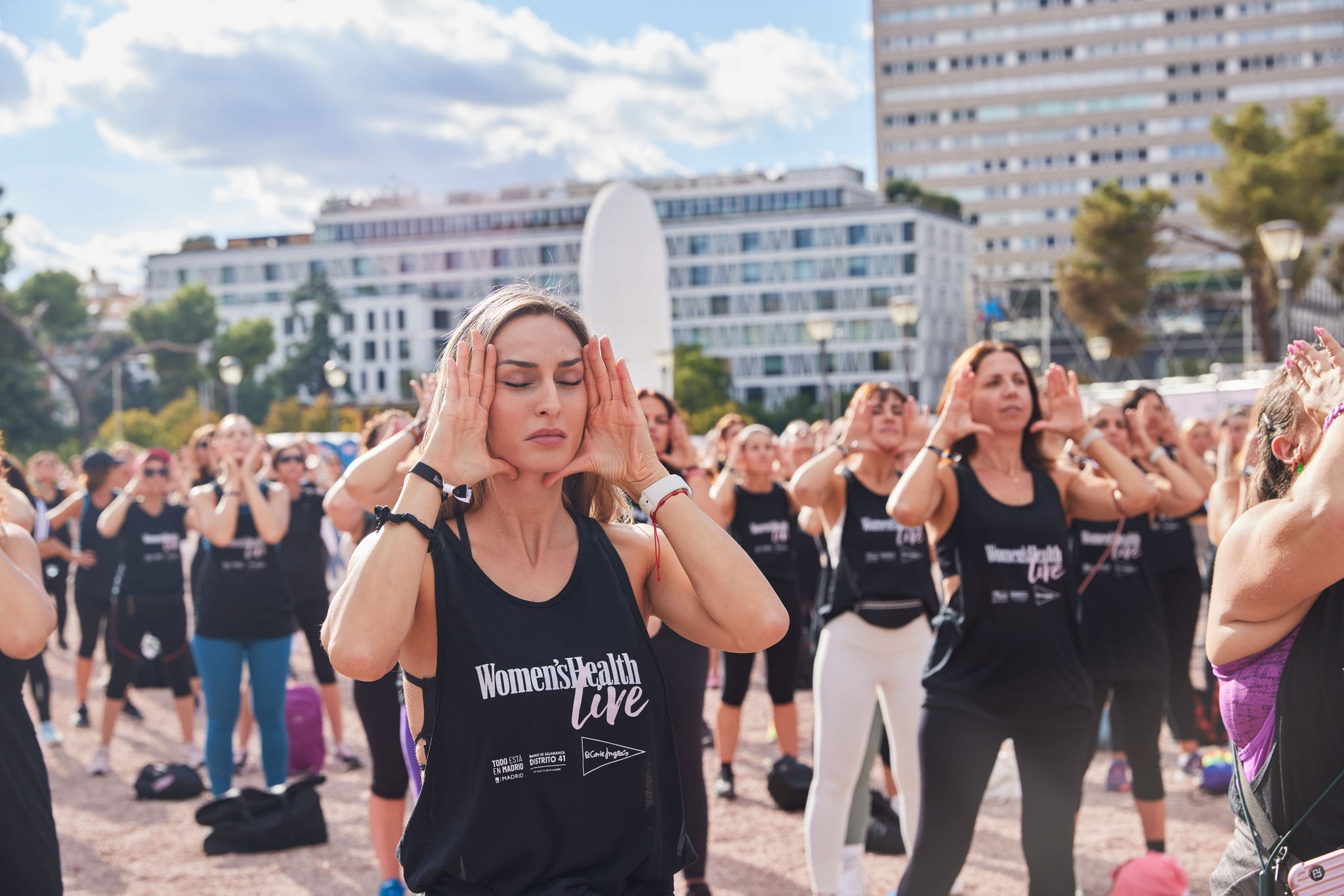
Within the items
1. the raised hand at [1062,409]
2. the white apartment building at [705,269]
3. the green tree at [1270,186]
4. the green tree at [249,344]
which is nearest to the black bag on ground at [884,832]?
the raised hand at [1062,409]

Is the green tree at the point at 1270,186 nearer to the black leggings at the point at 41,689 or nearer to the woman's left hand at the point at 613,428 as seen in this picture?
the black leggings at the point at 41,689

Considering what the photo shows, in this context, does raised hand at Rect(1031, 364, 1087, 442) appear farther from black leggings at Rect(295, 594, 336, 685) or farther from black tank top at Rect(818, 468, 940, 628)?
black leggings at Rect(295, 594, 336, 685)

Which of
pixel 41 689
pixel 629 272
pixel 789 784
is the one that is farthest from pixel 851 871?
pixel 629 272

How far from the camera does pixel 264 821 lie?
694cm

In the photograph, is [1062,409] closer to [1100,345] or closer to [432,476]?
[432,476]

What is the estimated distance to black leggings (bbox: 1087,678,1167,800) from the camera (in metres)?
5.88

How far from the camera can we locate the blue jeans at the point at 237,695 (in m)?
7.02

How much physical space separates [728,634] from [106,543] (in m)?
9.25

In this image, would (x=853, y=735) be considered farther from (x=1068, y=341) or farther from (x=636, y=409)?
(x=1068, y=341)

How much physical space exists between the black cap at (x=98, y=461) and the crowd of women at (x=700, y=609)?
3.47 feet

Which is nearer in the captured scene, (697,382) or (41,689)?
(41,689)

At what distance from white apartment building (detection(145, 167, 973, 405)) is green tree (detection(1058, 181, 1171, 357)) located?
4389 centimetres

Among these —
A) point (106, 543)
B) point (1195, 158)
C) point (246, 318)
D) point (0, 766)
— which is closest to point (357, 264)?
point (246, 318)

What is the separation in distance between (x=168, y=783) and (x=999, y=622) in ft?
19.3
